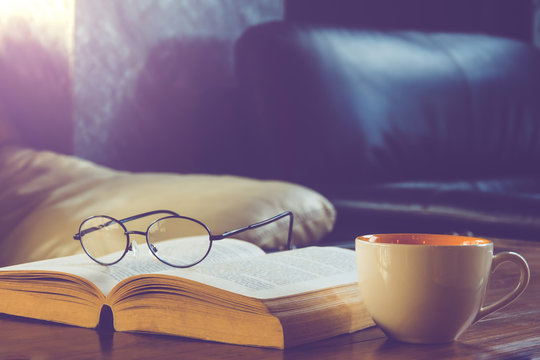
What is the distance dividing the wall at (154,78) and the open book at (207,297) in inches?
51.9

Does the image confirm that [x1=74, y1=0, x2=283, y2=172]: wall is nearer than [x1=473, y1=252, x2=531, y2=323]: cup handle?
No

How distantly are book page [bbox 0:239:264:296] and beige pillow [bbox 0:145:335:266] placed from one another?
375 mm

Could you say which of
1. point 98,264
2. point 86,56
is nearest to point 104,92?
point 86,56

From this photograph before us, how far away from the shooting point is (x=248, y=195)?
131 cm

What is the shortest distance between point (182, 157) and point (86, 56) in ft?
1.48

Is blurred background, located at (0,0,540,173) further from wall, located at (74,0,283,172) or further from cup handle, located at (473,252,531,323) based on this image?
cup handle, located at (473,252,531,323)

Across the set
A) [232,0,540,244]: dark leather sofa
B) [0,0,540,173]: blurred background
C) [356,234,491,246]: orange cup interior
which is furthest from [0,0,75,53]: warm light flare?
[356,234,491,246]: orange cup interior

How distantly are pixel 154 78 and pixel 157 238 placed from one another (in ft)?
4.67

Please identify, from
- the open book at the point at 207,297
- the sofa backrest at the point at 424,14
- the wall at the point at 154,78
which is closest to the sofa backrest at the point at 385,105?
the wall at the point at 154,78

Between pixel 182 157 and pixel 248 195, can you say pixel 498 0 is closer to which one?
pixel 182 157

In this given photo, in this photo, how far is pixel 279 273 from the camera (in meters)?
0.65

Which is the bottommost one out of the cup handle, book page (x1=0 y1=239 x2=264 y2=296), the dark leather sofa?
the dark leather sofa

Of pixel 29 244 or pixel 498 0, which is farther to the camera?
pixel 498 0

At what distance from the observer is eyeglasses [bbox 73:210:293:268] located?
713 millimetres
